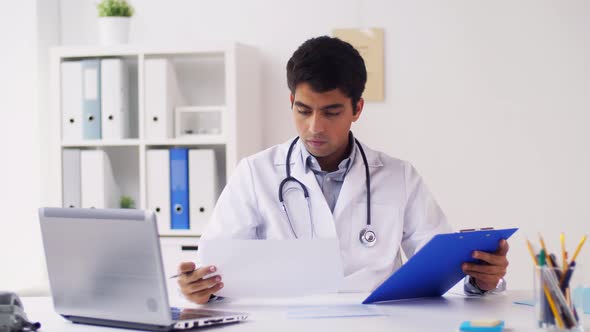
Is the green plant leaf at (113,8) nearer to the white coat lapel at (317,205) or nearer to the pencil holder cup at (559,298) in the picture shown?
the white coat lapel at (317,205)

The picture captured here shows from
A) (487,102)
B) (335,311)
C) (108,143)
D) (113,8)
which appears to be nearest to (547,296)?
(335,311)

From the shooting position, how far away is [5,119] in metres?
3.39

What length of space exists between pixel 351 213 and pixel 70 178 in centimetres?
153

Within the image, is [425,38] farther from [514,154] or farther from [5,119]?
[5,119]

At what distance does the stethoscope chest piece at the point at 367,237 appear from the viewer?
2.11 meters

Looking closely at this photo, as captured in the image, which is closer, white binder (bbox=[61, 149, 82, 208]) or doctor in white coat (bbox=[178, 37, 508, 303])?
doctor in white coat (bbox=[178, 37, 508, 303])

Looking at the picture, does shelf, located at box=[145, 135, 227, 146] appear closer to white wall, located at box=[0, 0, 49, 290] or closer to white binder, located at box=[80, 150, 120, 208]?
white binder, located at box=[80, 150, 120, 208]

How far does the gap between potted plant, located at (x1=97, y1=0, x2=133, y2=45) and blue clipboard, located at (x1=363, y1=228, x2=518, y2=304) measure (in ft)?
6.33

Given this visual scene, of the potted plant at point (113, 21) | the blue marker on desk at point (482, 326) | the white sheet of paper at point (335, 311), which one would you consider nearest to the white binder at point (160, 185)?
the potted plant at point (113, 21)

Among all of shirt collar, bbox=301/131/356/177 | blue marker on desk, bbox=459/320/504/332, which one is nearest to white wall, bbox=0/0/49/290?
shirt collar, bbox=301/131/356/177

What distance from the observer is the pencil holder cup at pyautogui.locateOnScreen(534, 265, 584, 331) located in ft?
4.75

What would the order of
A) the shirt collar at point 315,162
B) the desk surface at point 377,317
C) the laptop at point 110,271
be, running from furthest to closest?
the shirt collar at point 315,162 → the desk surface at point 377,317 → the laptop at point 110,271

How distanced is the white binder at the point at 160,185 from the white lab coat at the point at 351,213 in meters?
1.00

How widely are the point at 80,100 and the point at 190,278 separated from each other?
168cm
